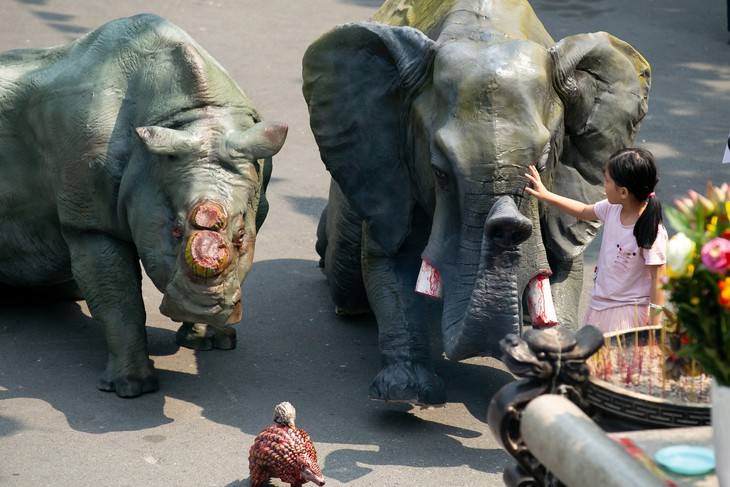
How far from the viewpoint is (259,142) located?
623cm

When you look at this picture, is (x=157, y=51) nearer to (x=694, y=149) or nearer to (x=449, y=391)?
(x=449, y=391)

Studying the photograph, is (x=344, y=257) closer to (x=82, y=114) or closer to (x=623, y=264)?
(x=82, y=114)

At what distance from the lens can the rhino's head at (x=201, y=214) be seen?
5.95 m

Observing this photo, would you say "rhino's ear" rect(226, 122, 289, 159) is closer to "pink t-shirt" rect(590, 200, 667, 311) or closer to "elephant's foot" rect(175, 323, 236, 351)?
"elephant's foot" rect(175, 323, 236, 351)

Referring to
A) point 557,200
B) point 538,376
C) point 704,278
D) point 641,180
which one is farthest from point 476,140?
point 704,278

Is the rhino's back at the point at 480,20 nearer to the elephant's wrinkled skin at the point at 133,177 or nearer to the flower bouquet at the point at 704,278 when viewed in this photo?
the elephant's wrinkled skin at the point at 133,177

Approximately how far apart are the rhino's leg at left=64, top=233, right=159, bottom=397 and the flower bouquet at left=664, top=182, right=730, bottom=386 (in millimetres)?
A: 3792

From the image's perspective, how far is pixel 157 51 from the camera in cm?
660

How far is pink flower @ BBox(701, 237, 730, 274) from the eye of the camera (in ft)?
10.4

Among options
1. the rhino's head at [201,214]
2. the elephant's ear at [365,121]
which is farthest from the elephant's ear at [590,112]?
the rhino's head at [201,214]

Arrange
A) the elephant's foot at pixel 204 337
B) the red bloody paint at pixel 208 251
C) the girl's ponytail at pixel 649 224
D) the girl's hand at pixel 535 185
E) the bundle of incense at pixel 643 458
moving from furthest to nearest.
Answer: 1. the elephant's foot at pixel 204 337
2. the red bloody paint at pixel 208 251
3. the girl's hand at pixel 535 185
4. the girl's ponytail at pixel 649 224
5. the bundle of incense at pixel 643 458

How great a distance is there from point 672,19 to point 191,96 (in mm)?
9871

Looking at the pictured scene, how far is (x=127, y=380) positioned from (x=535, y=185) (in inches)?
93.1

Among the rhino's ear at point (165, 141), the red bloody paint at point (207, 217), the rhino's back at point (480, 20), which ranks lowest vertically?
the red bloody paint at point (207, 217)
